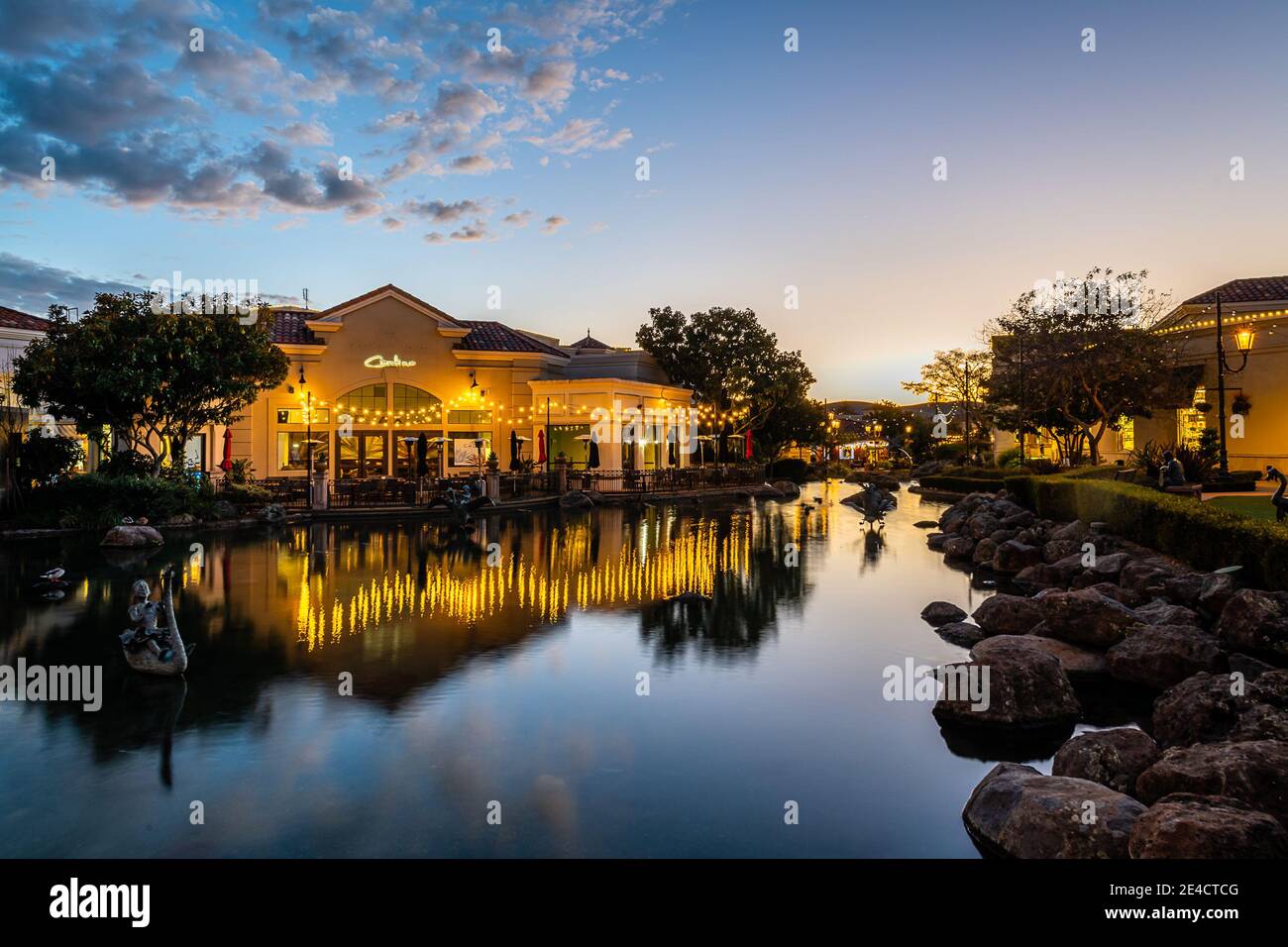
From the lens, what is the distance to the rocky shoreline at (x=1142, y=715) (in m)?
4.76

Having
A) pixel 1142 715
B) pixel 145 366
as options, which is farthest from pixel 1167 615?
pixel 145 366

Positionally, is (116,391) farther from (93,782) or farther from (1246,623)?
(1246,623)

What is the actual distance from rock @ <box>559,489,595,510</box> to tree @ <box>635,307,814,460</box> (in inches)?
579

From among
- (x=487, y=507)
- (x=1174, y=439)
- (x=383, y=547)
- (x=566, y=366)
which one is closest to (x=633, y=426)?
(x=566, y=366)

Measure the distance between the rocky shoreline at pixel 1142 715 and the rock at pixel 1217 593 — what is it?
0.9 inches

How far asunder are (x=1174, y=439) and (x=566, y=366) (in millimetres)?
28266

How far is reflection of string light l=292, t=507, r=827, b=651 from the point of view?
12.2 metres

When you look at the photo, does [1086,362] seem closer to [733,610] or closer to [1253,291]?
[1253,291]

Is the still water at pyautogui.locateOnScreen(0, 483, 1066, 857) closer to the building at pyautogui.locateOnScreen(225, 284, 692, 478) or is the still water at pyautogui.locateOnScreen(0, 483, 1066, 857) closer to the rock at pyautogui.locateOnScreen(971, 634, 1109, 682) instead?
the rock at pyautogui.locateOnScreen(971, 634, 1109, 682)

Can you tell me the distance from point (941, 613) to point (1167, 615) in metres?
3.13

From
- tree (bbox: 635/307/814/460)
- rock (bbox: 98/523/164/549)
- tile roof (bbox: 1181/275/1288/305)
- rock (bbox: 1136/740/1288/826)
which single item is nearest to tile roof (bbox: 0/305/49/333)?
rock (bbox: 98/523/164/549)

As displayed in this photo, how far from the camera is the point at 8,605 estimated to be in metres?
12.8

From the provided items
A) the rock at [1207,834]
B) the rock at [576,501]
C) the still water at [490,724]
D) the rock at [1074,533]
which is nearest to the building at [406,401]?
the rock at [576,501]

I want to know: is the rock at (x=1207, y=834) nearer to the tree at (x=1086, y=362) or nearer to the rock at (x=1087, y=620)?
the rock at (x=1087, y=620)
